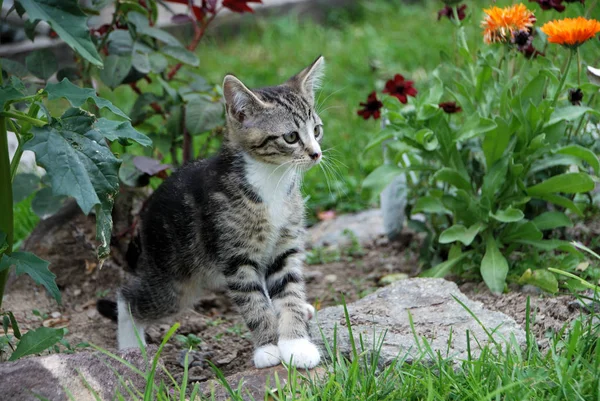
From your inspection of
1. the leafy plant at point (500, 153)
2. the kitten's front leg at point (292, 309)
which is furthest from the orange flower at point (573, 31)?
the kitten's front leg at point (292, 309)

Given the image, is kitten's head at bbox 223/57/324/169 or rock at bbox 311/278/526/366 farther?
kitten's head at bbox 223/57/324/169

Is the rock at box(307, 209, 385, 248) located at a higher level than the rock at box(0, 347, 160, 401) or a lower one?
lower

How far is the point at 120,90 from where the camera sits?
24.2ft

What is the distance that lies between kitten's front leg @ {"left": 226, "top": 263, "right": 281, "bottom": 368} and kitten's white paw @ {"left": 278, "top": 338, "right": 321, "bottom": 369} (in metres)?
0.06

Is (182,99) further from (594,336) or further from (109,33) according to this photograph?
(594,336)

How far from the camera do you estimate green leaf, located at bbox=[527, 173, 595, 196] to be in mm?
3594

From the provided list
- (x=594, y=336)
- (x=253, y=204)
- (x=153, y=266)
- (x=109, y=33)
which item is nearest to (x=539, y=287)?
(x=594, y=336)

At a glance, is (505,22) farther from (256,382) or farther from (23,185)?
(23,185)

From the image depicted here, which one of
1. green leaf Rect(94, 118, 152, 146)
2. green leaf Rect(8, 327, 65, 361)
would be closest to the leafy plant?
green leaf Rect(94, 118, 152, 146)

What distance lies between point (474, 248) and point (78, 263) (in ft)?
7.06

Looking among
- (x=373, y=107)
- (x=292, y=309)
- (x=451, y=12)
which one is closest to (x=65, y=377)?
(x=292, y=309)

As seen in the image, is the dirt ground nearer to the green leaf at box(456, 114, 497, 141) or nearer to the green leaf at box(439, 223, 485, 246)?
the green leaf at box(439, 223, 485, 246)

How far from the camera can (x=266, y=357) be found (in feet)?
10.0

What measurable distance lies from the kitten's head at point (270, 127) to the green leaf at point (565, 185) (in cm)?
109
